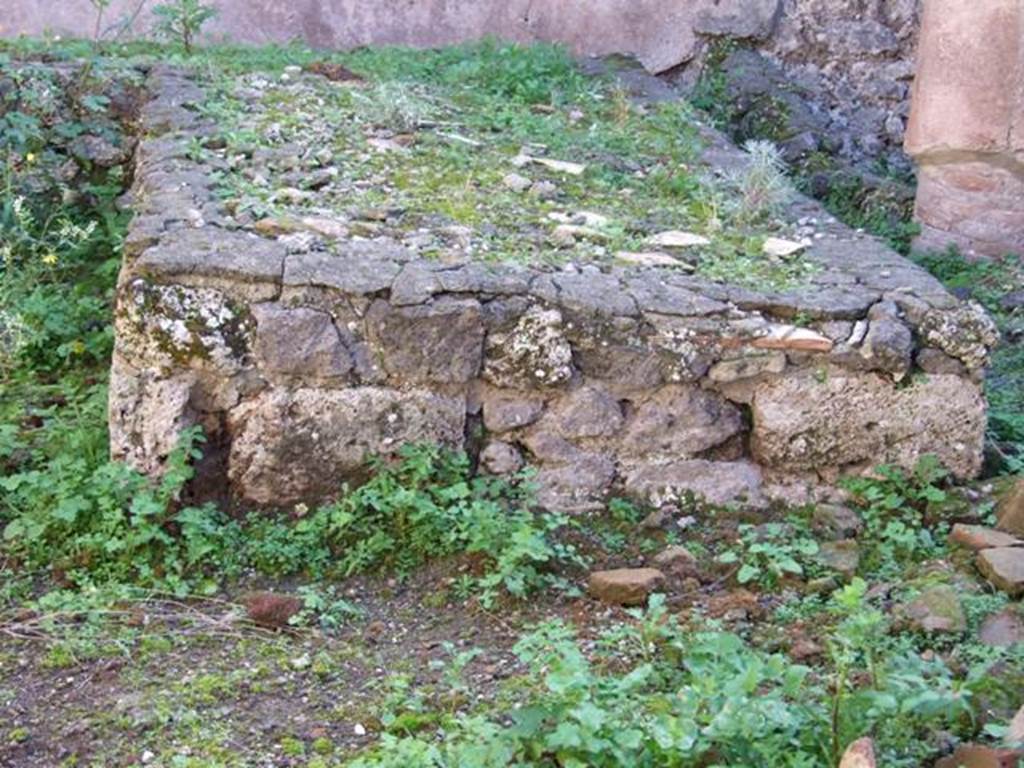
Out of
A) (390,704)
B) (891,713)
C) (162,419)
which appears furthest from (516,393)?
(891,713)

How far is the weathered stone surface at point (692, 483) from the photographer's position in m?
4.64

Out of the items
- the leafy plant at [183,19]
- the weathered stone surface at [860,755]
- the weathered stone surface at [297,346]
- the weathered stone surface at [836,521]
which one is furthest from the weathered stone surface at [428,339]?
the leafy plant at [183,19]

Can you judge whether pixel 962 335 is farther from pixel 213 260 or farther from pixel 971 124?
pixel 971 124

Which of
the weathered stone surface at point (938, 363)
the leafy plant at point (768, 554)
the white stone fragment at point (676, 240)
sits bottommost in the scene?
the leafy plant at point (768, 554)

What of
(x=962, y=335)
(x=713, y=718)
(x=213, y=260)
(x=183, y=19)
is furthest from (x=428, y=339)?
(x=183, y=19)

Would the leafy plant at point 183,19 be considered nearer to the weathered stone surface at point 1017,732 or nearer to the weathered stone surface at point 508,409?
the weathered stone surface at point 508,409

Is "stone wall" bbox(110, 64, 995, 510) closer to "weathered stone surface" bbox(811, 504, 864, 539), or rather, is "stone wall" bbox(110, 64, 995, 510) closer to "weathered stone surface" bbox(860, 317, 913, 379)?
"weathered stone surface" bbox(860, 317, 913, 379)

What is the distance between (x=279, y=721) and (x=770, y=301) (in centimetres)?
202

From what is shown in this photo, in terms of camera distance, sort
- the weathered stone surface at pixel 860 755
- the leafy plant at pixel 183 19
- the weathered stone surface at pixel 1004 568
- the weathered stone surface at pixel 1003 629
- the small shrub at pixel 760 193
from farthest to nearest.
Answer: the leafy plant at pixel 183 19
the small shrub at pixel 760 193
the weathered stone surface at pixel 1004 568
the weathered stone surface at pixel 1003 629
the weathered stone surface at pixel 860 755

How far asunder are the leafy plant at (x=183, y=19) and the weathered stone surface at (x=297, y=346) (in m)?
3.10

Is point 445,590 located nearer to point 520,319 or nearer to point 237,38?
point 520,319

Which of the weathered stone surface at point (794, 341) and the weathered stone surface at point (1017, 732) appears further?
the weathered stone surface at point (794, 341)

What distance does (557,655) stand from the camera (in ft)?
10.9

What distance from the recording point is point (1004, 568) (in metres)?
4.01
